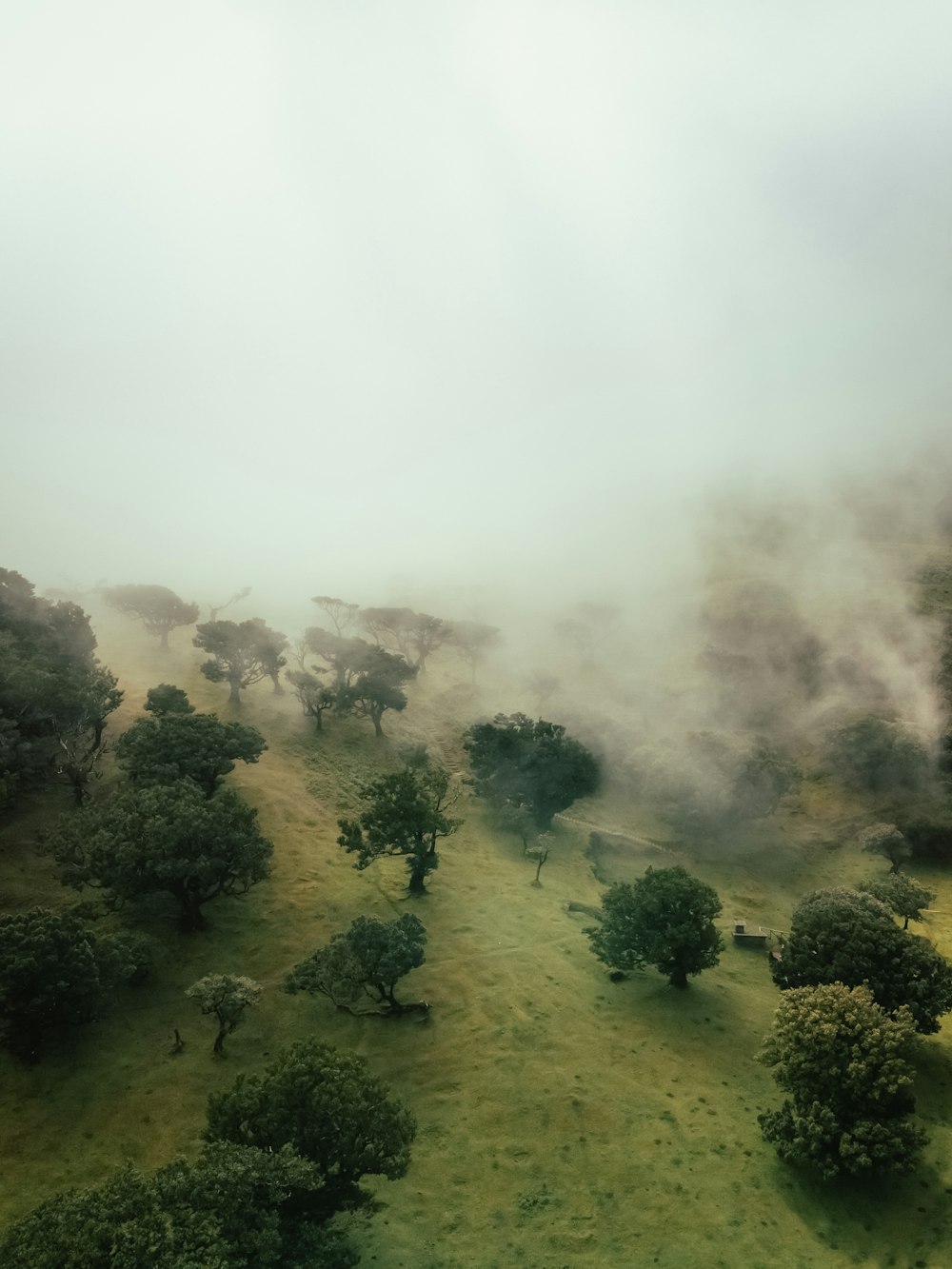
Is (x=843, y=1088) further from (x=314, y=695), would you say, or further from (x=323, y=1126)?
(x=314, y=695)

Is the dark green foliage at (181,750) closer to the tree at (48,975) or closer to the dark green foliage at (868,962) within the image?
the tree at (48,975)

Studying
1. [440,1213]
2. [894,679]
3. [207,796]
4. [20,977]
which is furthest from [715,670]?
[20,977]

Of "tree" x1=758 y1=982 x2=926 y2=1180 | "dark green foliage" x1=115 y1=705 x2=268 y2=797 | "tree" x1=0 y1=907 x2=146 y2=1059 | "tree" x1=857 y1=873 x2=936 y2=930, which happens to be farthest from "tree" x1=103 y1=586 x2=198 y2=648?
"tree" x1=758 y1=982 x2=926 y2=1180

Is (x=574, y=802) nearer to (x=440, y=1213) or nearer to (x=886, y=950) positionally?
(x=886, y=950)

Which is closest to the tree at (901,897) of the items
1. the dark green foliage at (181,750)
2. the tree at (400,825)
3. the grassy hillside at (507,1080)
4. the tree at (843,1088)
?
the grassy hillside at (507,1080)

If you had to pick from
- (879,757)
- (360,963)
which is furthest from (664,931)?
(879,757)

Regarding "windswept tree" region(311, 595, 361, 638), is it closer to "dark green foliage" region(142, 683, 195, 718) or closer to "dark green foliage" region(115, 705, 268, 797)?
"dark green foliage" region(142, 683, 195, 718)
